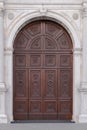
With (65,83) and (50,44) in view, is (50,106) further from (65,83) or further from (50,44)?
(50,44)

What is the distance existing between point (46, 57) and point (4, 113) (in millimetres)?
2429

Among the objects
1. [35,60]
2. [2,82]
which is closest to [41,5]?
[35,60]

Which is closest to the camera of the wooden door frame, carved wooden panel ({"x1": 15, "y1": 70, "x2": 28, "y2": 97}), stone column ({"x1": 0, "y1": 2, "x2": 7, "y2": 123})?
stone column ({"x1": 0, "y1": 2, "x2": 7, "y2": 123})

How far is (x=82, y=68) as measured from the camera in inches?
522

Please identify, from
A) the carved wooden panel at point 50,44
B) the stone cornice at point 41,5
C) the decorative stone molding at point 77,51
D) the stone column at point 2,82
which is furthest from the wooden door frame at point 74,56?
the carved wooden panel at point 50,44

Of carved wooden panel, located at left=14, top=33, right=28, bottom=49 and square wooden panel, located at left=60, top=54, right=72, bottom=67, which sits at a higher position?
carved wooden panel, located at left=14, top=33, right=28, bottom=49

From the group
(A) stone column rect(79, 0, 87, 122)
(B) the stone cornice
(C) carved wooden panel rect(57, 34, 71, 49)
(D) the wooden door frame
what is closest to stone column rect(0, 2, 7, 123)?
(D) the wooden door frame

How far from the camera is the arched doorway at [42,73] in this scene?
44.7 feet

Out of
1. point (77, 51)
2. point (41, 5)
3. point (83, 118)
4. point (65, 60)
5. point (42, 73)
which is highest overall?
point (41, 5)

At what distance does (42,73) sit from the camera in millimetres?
13648

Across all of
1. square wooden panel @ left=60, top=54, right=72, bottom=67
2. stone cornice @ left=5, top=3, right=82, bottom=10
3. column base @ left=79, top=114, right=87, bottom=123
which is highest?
stone cornice @ left=5, top=3, right=82, bottom=10

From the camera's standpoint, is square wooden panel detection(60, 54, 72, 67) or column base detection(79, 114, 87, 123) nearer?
column base detection(79, 114, 87, 123)

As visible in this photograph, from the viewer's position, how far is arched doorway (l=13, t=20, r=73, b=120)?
13625 millimetres

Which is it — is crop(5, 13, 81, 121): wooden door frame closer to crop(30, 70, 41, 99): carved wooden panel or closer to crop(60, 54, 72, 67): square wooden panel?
crop(60, 54, 72, 67): square wooden panel
